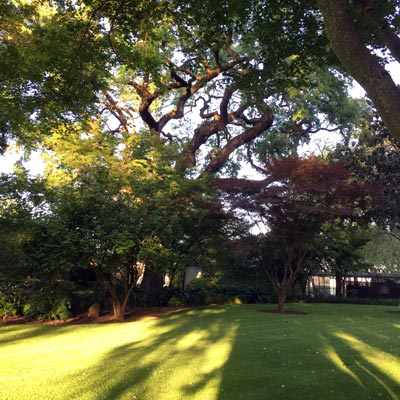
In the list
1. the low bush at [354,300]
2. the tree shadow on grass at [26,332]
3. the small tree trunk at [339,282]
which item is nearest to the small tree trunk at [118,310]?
the tree shadow on grass at [26,332]

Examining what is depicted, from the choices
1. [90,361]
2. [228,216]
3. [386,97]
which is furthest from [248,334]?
[386,97]

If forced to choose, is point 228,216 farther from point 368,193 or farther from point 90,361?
point 90,361

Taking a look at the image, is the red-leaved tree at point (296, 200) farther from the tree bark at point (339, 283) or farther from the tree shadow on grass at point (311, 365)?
the tree bark at point (339, 283)

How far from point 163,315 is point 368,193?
8.02 metres

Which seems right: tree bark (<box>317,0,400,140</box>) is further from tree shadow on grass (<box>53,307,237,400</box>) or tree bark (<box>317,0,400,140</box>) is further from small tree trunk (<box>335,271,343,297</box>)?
small tree trunk (<box>335,271,343,297</box>)

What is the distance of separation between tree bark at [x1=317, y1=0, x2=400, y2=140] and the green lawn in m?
3.23

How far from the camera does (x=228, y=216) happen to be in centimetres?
1444

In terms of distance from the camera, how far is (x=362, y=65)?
348cm

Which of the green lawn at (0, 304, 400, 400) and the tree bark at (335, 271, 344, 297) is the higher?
the tree bark at (335, 271, 344, 297)

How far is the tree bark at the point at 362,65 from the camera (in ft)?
10.5

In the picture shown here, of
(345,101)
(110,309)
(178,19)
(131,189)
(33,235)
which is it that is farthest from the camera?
(345,101)

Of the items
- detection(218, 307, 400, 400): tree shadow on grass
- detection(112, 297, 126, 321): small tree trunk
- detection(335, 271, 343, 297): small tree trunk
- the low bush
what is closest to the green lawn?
detection(218, 307, 400, 400): tree shadow on grass

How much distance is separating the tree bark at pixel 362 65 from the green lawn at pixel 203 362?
10.6ft

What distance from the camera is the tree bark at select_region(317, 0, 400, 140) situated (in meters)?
3.21
